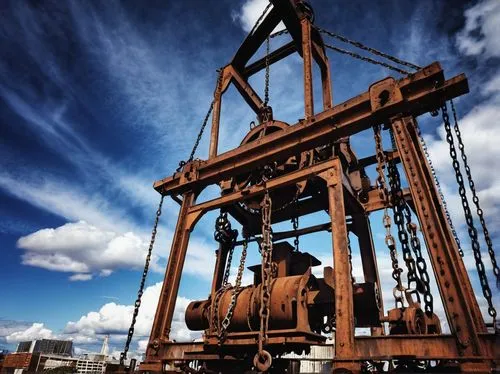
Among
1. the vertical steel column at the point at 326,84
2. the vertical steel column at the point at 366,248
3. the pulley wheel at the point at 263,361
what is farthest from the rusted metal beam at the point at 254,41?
the pulley wheel at the point at 263,361

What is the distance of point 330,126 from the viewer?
5.54 meters

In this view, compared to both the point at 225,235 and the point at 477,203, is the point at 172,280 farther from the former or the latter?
the point at 477,203

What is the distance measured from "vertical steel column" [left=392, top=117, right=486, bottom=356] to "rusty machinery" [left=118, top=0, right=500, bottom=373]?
13mm

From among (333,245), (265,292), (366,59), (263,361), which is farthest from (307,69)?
(263,361)

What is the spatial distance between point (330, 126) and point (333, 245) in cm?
214

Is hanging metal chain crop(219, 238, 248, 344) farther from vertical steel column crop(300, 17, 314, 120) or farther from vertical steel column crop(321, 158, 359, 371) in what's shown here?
vertical steel column crop(300, 17, 314, 120)

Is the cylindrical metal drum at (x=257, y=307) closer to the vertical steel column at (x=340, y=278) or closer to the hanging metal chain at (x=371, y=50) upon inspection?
the vertical steel column at (x=340, y=278)

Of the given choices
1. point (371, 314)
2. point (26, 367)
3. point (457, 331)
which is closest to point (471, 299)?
point (457, 331)

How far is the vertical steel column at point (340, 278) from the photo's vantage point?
149 inches

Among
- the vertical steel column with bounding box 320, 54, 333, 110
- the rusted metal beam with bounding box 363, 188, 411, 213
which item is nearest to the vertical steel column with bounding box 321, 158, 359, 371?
the rusted metal beam with bounding box 363, 188, 411, 213

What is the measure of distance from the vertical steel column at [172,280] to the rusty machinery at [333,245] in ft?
0.07

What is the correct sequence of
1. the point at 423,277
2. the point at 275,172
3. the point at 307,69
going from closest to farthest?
the point at 423,277 → the point at 307,69 → the point at 275,172

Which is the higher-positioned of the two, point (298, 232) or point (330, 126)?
point (330, 126)

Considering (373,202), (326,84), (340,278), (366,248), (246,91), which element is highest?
(246,91)
